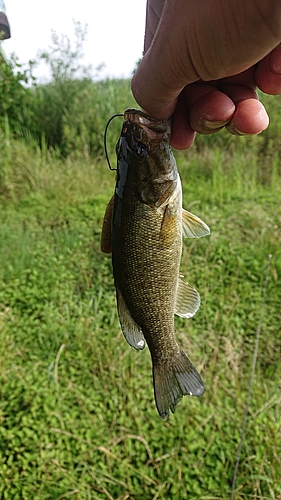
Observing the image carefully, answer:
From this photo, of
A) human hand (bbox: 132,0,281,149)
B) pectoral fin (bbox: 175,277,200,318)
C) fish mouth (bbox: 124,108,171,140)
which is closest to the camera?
human hand (bbox: 132,0,281,149)

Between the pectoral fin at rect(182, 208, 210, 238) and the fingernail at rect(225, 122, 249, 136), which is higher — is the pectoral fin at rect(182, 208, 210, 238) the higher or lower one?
the lower one

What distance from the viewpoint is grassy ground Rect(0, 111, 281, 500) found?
7.71 ft

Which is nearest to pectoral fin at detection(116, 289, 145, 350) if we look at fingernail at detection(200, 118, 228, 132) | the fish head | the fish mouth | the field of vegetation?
the fish head

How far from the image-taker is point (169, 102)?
1181mm

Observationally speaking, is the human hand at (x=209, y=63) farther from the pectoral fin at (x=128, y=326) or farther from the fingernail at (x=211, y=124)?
the pectoral fin at (x=128, y=326)

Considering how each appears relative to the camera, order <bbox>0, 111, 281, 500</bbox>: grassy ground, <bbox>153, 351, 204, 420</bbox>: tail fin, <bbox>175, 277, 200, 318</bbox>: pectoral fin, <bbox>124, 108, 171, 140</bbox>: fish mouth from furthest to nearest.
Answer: <bbox>0, 111, 281, 500</bbox>: grassy ground < <bbox>175, 277, 200, 318</bbox>: pectoral fin < <bbox>153, 351, 204, 420</bbox>: tail fin < <bbox>124, 108, 171, 140</bbox>: fish mouth

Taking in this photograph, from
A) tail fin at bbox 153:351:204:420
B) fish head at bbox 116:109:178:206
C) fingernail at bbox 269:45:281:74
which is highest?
fingernail at bbox 269:45:281:74

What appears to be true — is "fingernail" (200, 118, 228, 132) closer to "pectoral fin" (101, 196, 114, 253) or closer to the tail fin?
"pectoral fin" (101, 196, 114, 253)

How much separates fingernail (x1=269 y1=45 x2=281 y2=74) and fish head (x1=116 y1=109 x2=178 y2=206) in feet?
1.22

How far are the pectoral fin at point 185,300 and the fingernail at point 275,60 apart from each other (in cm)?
74

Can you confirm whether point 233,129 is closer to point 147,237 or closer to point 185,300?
point 147,237

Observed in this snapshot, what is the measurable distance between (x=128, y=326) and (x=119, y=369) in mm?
1669

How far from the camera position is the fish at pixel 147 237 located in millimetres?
1242

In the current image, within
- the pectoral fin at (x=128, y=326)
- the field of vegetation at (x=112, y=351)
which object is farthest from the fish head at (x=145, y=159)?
the field of vegetation at (x=112, y=351)
